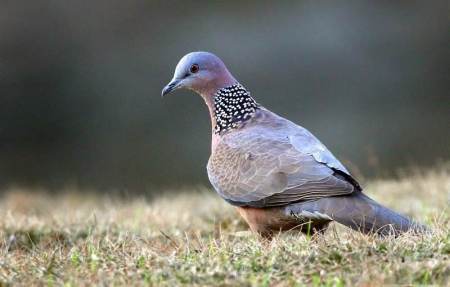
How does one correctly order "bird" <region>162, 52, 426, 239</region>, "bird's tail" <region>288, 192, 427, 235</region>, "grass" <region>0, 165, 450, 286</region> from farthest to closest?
1. "bird" <region>162, 52, 426, 239</region>
2. "bird's tail" <region>288, 192, 427, 235</region>
3. "grass" <region>0, 165, 450, 286</region>

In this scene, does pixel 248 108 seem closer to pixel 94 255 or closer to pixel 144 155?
pixel 94 255

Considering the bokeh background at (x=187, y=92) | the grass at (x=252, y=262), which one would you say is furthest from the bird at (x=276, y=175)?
the bokeh background at (x=187, y=92)

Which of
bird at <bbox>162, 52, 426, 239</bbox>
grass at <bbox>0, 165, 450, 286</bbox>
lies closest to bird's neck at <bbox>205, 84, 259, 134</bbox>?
bird at <bbox>162, 52, 426, 239</bbox>

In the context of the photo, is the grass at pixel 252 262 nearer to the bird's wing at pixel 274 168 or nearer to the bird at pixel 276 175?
the bird at pixel 276 175

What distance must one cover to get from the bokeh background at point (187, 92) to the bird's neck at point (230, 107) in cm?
767

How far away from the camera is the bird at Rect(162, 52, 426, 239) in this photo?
19.2 ft

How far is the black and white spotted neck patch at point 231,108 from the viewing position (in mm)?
6883

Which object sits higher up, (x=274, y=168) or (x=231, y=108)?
(x=231, y=108)

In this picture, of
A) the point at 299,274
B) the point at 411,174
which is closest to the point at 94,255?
the point at 299,274

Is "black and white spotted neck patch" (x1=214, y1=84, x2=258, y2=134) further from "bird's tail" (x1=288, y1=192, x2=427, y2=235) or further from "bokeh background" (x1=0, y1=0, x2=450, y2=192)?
"bokeh background" (x1=0, y1=0, x2=450, y2=192)

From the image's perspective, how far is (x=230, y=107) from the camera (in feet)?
22.6

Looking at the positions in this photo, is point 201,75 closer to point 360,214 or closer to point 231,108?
point 231,108

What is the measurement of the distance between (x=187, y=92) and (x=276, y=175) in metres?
11.5

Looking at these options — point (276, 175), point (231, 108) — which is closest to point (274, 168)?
point (276, 175)
